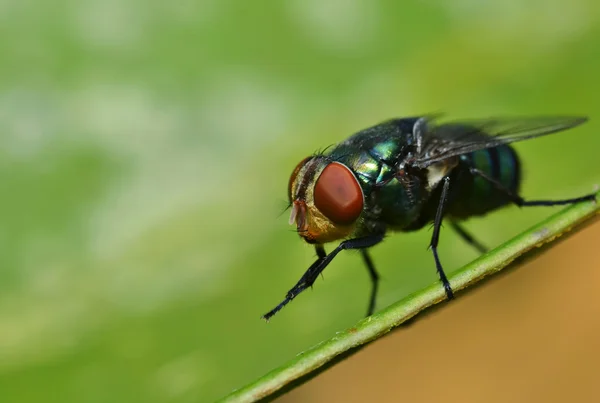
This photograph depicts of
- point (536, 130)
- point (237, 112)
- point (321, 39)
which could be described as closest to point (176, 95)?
point (237, 112)

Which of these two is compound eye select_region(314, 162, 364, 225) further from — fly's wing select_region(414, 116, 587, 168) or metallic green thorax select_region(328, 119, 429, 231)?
fly's wing select_region(414, 116, 587, 168)

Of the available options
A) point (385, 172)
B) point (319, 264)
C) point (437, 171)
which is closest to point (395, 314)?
point (319, 264)

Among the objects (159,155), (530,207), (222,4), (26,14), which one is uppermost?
(26,14)

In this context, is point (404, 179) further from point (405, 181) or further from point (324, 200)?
point (324, 200)

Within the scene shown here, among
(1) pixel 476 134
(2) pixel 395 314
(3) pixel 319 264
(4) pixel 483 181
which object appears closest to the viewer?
(2) pixel 395 314

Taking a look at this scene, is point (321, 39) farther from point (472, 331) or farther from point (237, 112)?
point (472, 331)

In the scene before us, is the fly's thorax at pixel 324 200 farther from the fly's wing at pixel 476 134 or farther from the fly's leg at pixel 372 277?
the fly's wing at pixel 476 134

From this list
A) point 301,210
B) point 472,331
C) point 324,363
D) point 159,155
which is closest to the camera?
point 324,363

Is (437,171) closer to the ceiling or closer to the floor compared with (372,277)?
closer to the ceiling
